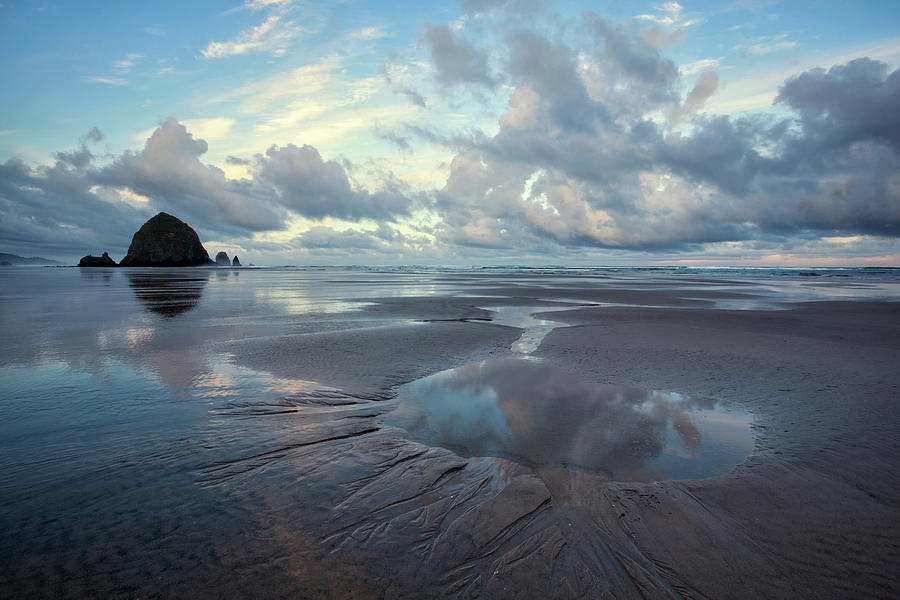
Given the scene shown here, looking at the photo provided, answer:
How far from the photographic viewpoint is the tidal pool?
5.04 m

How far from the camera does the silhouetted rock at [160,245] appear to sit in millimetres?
Result: 127625

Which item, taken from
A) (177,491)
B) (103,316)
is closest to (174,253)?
(103,316)

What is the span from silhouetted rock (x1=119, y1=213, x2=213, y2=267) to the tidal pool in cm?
15253

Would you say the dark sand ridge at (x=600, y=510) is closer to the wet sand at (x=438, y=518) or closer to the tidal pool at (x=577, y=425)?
the wet sand at (x=438, y=518)

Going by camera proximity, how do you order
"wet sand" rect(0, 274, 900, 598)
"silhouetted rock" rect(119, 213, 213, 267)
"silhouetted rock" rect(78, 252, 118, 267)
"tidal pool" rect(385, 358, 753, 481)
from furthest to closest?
"silhouetted rock" rect(119, 213, 213, 267) < "silhouetted rock" rect(78, 252, 118, 267) < "tidal pool" rect(385, 358, 753, 481) < "wet sand" rect(0, 274, 900, 598)

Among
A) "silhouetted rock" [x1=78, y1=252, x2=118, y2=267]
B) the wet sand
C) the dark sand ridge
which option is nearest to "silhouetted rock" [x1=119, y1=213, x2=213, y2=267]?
"silhouetted rock" [x1=78, y1=252, x2=118, y2=267]

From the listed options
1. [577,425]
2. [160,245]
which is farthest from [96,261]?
[577,425]

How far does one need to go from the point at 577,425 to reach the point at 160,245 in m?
157

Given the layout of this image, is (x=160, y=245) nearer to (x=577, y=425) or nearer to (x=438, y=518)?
(x=577, y=425)

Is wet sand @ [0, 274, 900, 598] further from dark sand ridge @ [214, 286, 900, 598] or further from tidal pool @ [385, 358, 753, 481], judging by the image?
tidal pool @ [385, 358, 753, 481]

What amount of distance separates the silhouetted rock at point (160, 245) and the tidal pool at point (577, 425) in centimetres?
15253

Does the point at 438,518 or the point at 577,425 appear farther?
the point at 577,425

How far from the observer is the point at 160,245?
419 ft

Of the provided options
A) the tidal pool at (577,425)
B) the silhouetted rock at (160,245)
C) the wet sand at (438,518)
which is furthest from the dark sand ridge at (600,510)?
the silhouetted rock at (160,245)
